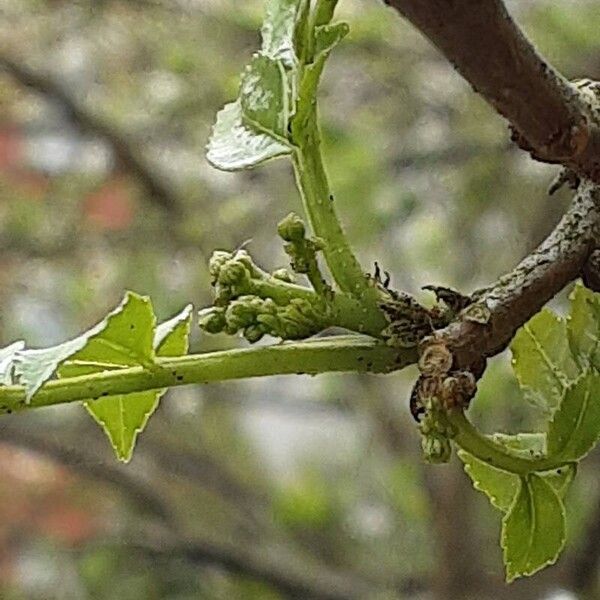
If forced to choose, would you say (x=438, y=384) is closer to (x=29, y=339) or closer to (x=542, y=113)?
(x=542, y=113)

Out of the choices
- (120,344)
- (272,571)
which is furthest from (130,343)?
(272,571)

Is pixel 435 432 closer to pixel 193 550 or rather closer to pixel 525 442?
pixel 525 442

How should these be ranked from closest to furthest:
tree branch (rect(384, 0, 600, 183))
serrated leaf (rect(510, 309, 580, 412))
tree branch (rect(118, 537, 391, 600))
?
tree branch (rect(384, 0, 600, 183)) → serrated leaf (rect(510, 309, 580, 412)) → tree branch (rect(118, 537, 391, 600))

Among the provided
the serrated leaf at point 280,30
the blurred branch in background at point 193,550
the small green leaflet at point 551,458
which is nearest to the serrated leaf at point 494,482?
the small green leaflet at point 551,458

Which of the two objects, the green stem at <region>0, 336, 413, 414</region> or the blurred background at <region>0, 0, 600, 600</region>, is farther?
the blurred background at <region>0, 0, 600, 600</region>

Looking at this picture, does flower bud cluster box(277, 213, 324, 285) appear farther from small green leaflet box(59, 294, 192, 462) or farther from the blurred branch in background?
the blurred branch in background

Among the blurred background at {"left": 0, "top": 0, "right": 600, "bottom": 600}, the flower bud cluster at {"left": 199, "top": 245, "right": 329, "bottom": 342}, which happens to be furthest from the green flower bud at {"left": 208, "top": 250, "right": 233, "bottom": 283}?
the blurred background at {"left": 0, "top": 0, "right": 600, "bottom": 600}
